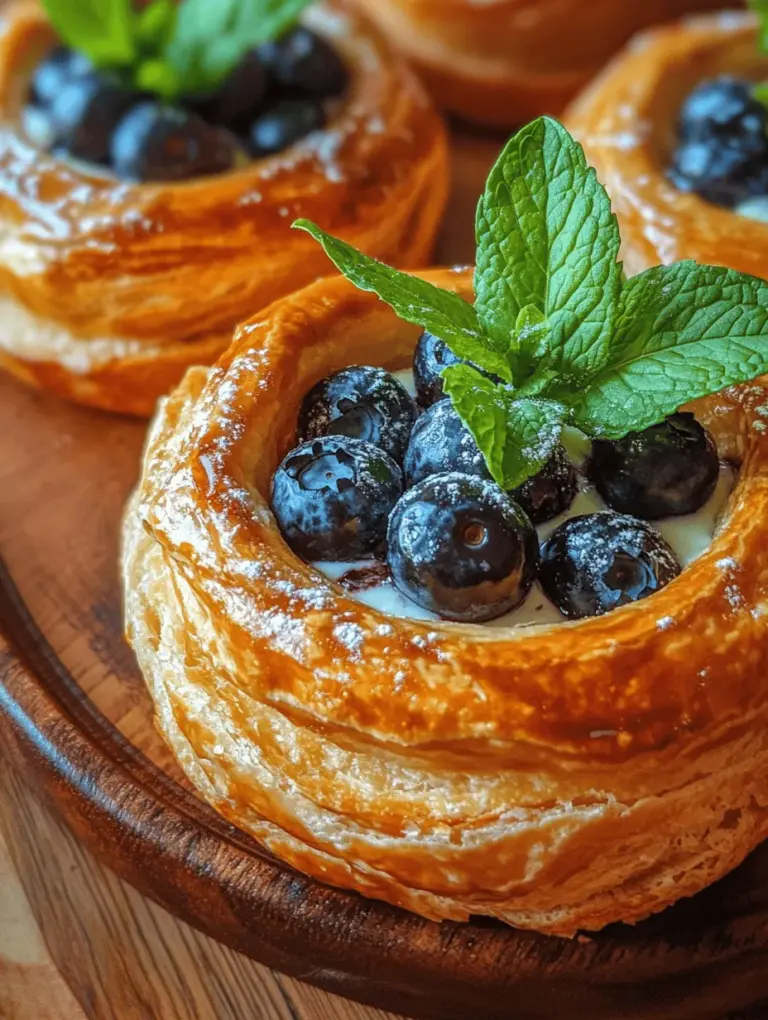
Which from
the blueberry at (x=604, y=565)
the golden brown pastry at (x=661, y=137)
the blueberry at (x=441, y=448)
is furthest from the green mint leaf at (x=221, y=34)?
the blueberry at (x=604, y=565)

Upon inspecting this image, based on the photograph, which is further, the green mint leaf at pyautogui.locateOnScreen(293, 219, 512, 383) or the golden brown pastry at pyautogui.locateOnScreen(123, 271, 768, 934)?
the green mint leaf at pyautogui.locateOnScreen(293, 219, 512, 383)

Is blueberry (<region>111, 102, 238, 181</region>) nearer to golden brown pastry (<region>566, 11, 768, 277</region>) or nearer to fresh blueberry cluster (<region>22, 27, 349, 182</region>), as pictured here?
fresh blueberry cluster (<region>22, 27, 349, 182</region>)

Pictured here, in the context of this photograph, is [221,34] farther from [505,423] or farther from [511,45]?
[505,423]

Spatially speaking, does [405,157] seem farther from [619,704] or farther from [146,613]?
[619,704]

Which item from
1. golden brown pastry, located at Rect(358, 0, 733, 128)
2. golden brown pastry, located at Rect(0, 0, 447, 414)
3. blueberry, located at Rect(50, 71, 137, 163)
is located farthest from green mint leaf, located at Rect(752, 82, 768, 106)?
blueberry, located at Rect(50, 71, 137, 163)

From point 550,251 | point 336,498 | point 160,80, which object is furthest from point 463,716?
point 160,80

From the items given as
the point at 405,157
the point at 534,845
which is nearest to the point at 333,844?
the point at 534,845
